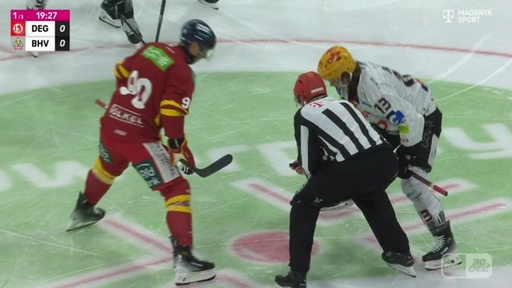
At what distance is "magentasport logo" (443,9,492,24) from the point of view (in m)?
6.51

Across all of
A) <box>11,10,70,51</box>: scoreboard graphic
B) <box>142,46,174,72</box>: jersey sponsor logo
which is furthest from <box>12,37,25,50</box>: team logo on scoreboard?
<box>142,46,174,72</box>: jersey sponsor logo

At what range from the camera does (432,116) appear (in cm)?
341

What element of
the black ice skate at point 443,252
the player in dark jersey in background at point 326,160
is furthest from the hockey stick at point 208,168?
the black ice skate at point 443,252

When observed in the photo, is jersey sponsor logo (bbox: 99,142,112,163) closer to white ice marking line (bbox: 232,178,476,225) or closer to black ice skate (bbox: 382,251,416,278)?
white ice marking line (bbox: 232,178,476,225)

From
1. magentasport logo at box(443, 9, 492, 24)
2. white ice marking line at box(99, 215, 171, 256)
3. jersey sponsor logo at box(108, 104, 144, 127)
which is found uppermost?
jersey sponsor logo at box(108, 104, 144, 127)

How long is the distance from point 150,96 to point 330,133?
0.78 m

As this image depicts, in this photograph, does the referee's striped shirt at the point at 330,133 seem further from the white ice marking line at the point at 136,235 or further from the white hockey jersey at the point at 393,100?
the white ice marking line at the point at 136,235

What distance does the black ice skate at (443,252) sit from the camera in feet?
10.9

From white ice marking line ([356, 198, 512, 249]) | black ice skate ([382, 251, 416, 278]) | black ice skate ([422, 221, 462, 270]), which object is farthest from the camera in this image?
white ice marking line ([356, 198, 512, 249])

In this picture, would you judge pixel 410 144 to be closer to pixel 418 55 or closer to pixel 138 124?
pixel 138 124

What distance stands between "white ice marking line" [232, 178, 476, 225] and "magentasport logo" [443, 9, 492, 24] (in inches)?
107

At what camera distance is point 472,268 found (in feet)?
11.0

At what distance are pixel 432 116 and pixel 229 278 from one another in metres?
1.15

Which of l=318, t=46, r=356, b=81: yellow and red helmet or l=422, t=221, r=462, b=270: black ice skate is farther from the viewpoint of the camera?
l=422, t=221, r=462, b=270: black ice skate
